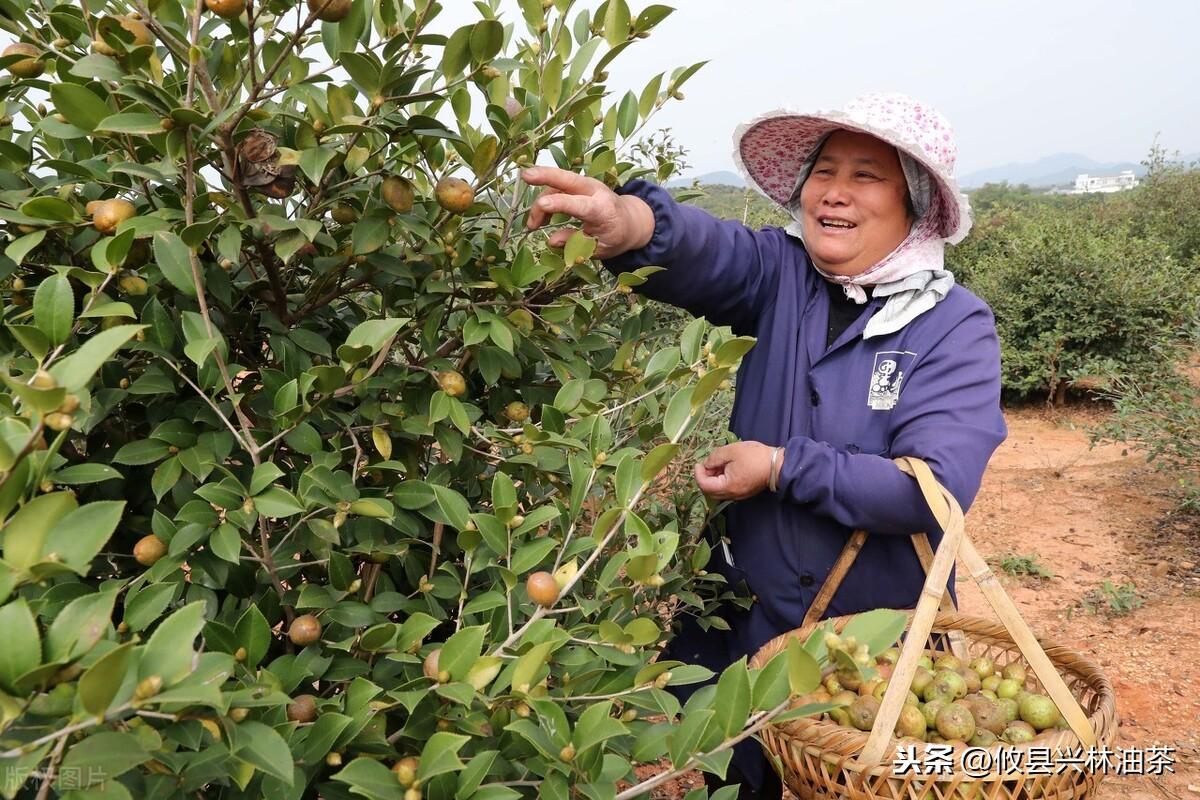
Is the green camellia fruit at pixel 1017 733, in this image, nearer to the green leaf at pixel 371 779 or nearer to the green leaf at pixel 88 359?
the green leaf at pixel 371 779

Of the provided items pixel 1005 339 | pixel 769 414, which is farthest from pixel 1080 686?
pixel 1005 339

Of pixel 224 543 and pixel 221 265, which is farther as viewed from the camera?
pixel 221 265

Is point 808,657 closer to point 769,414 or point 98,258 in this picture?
point 98,258

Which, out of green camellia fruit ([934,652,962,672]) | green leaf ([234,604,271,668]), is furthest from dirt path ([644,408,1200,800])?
green leaf ([234,604,271,668])

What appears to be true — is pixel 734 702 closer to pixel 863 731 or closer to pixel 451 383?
pixel 451 383

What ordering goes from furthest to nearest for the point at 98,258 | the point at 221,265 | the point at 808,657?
the point at 221,265 → the point at 98,258 → the point at 808,657

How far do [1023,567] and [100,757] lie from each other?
15.4 feet

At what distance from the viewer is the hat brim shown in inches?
67.1

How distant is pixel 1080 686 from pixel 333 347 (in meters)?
1.49

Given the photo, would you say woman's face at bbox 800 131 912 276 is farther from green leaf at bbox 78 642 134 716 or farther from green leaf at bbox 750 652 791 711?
green leaf at bbox 78 642 134 716

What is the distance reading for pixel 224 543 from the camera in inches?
33.0

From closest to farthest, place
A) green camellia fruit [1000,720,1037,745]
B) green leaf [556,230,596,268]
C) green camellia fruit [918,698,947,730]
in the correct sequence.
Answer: green leaf [556,230,596,268] → green camellia fruit [1000,720,1037,745] → green camellia fruit [918,698,947,730]

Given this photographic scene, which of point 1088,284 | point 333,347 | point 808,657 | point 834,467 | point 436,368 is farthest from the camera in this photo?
point 1088,284

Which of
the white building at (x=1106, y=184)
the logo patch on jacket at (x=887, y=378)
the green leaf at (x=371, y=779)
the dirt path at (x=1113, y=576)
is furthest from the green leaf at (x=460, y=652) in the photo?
the white building at (x=1106, y=184)
